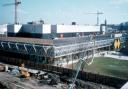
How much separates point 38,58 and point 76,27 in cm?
3913

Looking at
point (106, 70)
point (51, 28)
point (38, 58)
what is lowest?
point (106, 70)

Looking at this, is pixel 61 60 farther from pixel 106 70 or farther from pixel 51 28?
pixel 51 28

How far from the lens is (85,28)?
338 ft

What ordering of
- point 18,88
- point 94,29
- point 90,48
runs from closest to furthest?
point 18,88 → point 90,48 → point 94,29

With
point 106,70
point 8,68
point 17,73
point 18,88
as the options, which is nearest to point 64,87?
point 18,88

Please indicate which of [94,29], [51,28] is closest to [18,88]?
[51,28]

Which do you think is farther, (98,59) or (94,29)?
(94,29)

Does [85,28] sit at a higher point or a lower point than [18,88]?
higher

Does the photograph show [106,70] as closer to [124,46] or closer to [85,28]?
[124,46]

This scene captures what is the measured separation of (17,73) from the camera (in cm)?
4781

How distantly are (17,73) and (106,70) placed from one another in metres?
27.5

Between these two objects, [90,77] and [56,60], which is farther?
[56,60]

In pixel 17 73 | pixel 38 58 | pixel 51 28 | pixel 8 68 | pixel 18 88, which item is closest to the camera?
pixel 18 88

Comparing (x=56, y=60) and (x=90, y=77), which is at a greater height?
(x=56, y=60)
